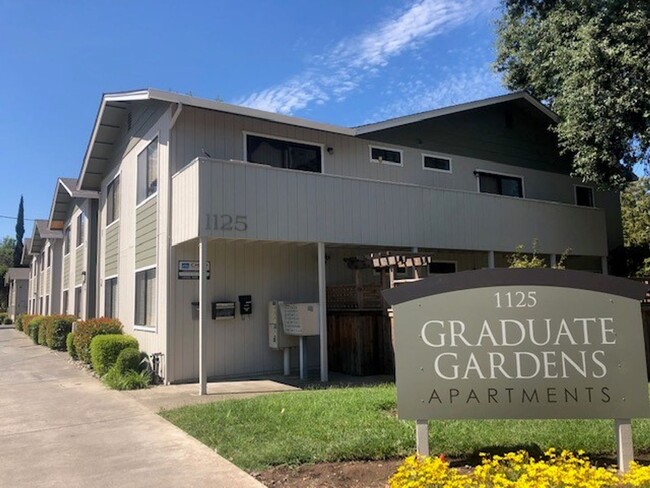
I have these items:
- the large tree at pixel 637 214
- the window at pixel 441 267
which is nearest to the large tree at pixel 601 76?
the window at pixel 441 267

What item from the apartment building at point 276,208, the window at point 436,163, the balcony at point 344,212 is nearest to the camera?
the balcony at point 344,212

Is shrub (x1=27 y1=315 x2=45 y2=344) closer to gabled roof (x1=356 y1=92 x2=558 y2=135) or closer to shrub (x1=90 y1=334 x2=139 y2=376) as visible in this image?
shrub (x1=90 y1=334 x2=139 y2=376)

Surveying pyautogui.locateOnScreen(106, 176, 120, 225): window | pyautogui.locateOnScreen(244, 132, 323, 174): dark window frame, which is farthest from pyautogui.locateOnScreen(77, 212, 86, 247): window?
pyautogui.locateOnScreen(244, 132, 323, 174): dark window frame

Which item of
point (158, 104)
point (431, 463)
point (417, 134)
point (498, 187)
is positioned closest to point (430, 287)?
point (431, 463)

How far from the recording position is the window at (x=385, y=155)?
14.8 metres

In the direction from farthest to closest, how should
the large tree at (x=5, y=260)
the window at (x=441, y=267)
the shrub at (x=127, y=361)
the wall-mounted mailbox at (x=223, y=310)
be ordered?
the large tree at (x=5, y=260), the window at (x=441, y=267), the wall-mounted mailbox at (x=223, y=310), the shrub at (x=127, y=361)

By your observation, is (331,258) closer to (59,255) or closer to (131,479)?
(131,479)

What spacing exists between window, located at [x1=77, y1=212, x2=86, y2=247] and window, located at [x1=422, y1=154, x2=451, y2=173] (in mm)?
13393

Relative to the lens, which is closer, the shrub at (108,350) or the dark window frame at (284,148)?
the shrub at (108,350)

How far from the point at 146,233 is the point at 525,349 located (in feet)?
33.7

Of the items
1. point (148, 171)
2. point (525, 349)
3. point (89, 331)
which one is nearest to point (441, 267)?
point (148, 171)

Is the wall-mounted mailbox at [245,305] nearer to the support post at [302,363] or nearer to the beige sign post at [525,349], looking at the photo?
the support post at [302,363]

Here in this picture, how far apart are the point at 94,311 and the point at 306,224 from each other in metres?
A: 11.6

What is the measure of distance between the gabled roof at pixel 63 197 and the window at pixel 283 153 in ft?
30.9
